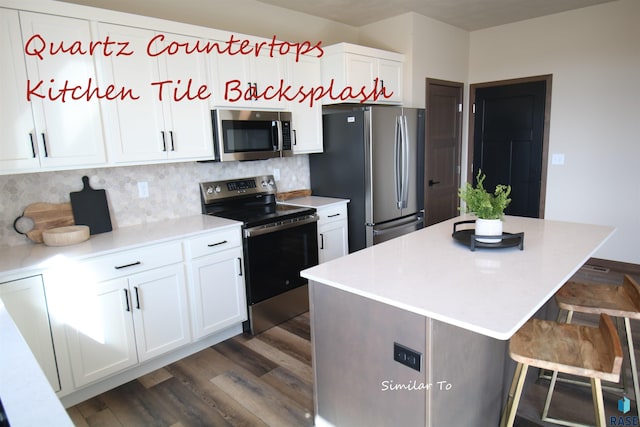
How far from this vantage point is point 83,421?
224 cm

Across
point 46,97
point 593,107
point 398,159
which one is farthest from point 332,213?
point 593,107

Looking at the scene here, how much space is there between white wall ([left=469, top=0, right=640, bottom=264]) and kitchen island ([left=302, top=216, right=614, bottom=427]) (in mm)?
2575

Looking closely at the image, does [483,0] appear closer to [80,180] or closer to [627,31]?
[627,31]

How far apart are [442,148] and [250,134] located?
2.43 meters

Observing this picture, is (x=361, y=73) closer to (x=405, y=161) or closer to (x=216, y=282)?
(x=405, y=161)

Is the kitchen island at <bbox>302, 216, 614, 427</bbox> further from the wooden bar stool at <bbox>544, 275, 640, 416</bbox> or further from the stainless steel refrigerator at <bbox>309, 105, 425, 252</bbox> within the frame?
the stainless steel refrigerator at <bbox>309, 105, 425, 252</bbox>

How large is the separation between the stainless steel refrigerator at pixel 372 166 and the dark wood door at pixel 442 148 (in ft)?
1.33

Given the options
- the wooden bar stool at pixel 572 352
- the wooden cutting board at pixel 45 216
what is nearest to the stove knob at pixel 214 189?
the wooden cutting board at pixel 45 216

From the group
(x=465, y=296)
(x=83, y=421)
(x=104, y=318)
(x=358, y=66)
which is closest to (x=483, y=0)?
(x=358, y=66)

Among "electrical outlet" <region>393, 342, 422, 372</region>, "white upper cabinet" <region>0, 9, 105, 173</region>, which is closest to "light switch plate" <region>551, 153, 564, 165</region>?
"electrical outlet" <region>393, 342, 422, 372</region>

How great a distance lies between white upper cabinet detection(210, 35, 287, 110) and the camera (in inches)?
119

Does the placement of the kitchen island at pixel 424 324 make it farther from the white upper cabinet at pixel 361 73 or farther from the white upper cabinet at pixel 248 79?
the white upper cabinet at pixel 361 73

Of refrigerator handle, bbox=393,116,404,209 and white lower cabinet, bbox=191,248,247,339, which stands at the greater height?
refrigerator handle, bbox=393,116,404,209

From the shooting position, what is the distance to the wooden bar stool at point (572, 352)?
4.89 feet
